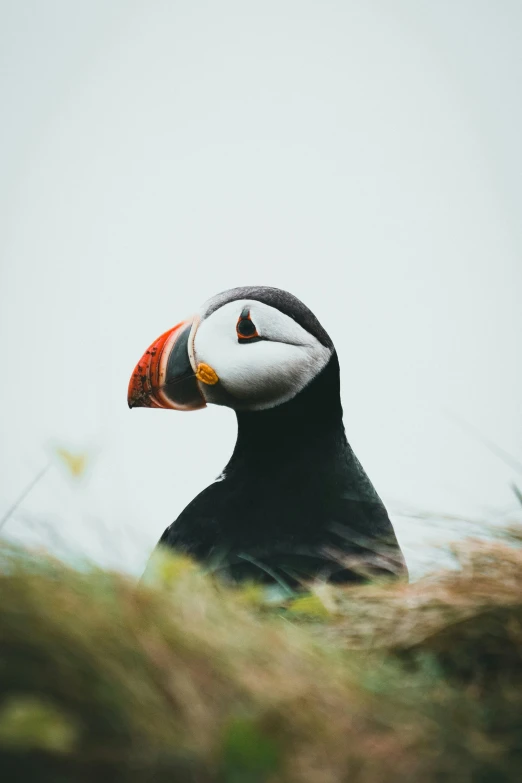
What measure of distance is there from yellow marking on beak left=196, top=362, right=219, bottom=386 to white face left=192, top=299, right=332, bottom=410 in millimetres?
17

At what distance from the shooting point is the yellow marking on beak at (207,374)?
11.5 ft

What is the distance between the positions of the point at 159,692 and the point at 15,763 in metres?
0.16

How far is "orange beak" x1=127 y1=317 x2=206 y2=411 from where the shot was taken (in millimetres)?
3561

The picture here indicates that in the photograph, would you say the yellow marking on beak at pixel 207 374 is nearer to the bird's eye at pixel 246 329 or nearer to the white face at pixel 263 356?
the white face at pixel 263 356

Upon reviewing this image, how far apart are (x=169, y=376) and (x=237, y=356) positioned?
0.36 metres

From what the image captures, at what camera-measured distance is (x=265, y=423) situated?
348 cm

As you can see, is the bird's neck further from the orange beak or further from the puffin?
the orange beak

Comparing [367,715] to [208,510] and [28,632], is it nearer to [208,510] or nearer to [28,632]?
[28,632]

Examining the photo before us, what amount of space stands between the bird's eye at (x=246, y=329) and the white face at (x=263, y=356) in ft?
0.05

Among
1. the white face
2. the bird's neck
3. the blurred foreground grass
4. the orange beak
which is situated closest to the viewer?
the blurred foreground grass

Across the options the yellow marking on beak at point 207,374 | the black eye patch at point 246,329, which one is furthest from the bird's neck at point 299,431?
the black eye patch at point 246,329

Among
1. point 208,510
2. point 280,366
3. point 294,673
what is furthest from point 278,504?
point 294,673

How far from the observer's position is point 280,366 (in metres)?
3.40

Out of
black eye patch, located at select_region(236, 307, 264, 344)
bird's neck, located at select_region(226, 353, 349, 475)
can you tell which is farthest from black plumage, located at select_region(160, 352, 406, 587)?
black eye patch, located at select_region(236, 307, 264, 344)
